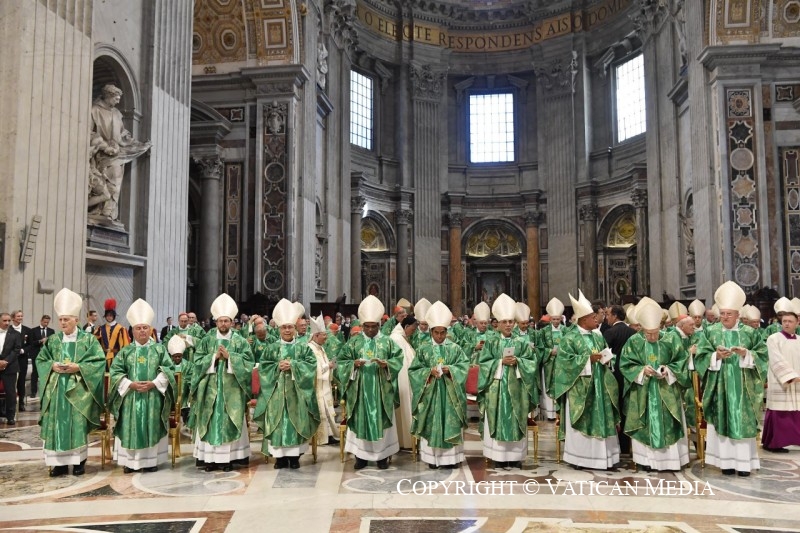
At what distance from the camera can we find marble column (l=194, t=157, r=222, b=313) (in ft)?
58.7

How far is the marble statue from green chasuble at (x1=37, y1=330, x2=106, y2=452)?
14.6 ft

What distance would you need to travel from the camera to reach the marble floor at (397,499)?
4.90 meters

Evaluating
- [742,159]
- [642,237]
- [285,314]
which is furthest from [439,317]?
[642,237]

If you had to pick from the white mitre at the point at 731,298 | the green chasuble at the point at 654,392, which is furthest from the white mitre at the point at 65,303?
the white mitre at the point at 731,298

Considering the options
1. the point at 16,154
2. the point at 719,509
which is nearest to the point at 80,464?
the point at 16,154

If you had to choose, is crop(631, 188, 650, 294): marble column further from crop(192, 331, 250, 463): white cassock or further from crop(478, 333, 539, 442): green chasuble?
crop(192, 331, 250, 463): white cassock

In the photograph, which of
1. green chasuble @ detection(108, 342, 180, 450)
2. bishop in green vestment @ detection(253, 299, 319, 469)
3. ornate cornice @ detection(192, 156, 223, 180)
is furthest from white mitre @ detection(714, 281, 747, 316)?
ornate cornice @ detection(192, 156, 223, 180)

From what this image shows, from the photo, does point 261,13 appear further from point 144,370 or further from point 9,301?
point 144,370

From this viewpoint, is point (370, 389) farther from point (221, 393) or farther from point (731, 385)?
point (731, 385)

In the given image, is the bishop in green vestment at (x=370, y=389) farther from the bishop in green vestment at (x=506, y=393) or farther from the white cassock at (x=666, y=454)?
the white cassock at (x=666, y=454)

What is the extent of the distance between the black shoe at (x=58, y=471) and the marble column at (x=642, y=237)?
67.4 ft

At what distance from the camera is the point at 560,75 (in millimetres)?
27406

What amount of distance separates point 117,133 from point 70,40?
5.56ft

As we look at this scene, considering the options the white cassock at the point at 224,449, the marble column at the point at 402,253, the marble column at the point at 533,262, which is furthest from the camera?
the marble column at the point at 533,262
